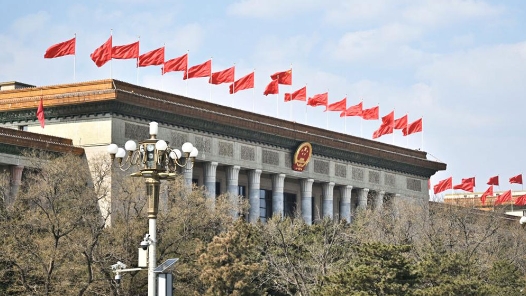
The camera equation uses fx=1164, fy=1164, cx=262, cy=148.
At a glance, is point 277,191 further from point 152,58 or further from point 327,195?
point 152,58

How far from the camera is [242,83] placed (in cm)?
6694

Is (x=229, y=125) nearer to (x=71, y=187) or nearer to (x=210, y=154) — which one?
(x=210, y=154)

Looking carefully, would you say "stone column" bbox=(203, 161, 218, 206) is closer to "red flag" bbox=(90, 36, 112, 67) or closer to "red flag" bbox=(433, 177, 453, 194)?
"red flag" bbox=(90, 36, 112, 67)

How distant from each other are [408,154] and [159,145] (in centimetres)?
6112

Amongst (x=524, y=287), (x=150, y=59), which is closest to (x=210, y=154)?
(x=150, y=59)

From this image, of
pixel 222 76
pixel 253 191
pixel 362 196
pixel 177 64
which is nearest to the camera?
pixel 177 64

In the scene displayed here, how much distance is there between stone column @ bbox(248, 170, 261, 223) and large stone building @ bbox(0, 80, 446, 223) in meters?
0.06

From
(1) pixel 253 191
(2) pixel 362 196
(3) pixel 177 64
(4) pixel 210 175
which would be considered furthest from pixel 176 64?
(2) pixel 362 196

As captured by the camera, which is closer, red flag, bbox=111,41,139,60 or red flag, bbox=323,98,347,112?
red flag, bbox=111,41,139,60

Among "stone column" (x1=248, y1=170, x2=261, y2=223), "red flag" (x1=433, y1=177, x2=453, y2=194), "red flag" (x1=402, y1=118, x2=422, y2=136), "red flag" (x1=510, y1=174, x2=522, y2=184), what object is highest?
"red flag" (x1=402, y1=118, x2=422, y2=136)

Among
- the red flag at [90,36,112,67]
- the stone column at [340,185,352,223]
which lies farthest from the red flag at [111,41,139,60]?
the stone column at [340,185,352,223]

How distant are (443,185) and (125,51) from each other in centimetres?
3987

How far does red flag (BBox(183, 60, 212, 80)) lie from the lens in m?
63.3

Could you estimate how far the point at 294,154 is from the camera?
73.8 m
